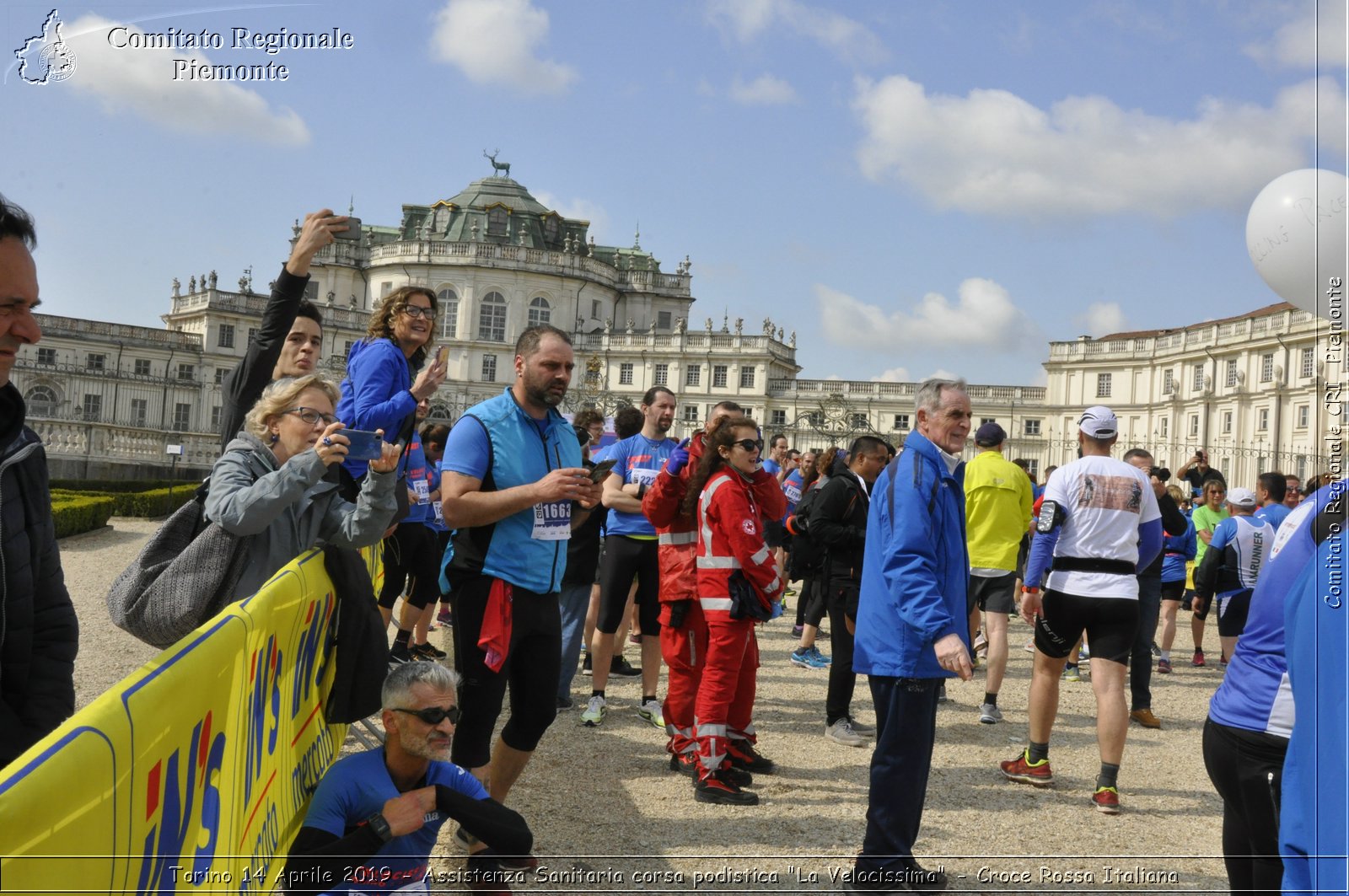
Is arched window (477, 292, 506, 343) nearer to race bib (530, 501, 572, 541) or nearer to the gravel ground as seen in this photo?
the gravel ground

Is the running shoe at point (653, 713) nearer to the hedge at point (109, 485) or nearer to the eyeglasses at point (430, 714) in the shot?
the eyeglasses at point (430, 714)

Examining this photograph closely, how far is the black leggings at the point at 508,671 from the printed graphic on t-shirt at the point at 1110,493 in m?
3.44

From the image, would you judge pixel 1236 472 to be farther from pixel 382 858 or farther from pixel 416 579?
pixel 382 858

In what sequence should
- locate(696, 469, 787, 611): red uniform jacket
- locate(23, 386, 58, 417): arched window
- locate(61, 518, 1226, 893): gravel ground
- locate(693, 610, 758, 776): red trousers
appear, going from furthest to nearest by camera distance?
1. locate(23, 386, 58, 417): arched window
2. locate(696, 469, 787, 611): red uniform jacket
3. locate(693, 610, 758, 776): red trousers
4. locate(61, 518, 1226, 893): gravel ground

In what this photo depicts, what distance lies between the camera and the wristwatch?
3279 millimetres

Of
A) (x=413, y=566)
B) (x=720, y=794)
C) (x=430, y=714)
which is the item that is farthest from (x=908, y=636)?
(x=413, y=566)

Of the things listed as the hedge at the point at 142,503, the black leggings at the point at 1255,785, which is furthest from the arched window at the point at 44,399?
the black leggings at the point at 1255,785

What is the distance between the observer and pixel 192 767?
8.60ft

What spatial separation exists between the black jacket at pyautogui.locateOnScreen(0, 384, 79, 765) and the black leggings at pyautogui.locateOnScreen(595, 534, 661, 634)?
4.97 metres

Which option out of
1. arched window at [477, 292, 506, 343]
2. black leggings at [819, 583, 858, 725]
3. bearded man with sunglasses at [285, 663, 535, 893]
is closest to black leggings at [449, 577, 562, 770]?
bearded man with sunglasses at [285, 663, 535, 893]

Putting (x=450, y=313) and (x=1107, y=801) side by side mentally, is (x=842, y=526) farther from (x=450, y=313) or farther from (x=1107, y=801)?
(x=450, y=313)

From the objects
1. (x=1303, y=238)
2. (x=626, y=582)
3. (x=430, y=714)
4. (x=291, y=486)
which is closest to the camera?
(x=430, y=714)

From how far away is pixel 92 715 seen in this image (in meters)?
2.00

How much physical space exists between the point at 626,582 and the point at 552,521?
118 inches
